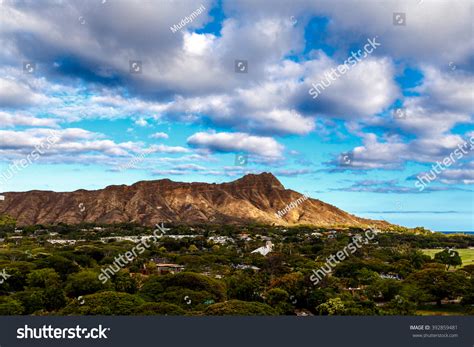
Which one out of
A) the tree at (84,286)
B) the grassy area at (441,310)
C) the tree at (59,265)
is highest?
the tree at (59,265)

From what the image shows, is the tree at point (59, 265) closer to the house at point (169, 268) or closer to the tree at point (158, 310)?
the house at point (169, 268)

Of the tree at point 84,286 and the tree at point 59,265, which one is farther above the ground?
the tree at point 59,265

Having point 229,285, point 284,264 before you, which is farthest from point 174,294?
point 284,264

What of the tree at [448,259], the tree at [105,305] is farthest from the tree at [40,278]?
the tree at [448,259]

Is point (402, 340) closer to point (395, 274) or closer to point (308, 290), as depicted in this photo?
point (308, 290)

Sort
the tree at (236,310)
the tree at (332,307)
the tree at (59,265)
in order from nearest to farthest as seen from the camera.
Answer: the tree at (236,310) < the tree at (332,307) < the tree at (59,265)

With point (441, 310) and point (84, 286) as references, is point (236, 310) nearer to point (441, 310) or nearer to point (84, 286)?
point (84, 286)

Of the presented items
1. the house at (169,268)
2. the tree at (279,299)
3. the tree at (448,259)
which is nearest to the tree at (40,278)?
the house at (169,268)

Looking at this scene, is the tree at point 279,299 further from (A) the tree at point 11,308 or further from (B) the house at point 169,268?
(B) the house at point 169,268

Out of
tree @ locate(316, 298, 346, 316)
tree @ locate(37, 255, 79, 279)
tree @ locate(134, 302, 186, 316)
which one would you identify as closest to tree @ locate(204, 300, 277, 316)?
tree @ locate(134, 302, 186, 316)

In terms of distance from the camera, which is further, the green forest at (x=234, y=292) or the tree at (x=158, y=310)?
the green forest at (x=234, y=292)

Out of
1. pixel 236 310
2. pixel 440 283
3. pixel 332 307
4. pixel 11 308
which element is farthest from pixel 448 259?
pixel 11 308

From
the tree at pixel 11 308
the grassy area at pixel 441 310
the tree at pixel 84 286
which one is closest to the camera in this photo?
the tree at pixel 11 308
